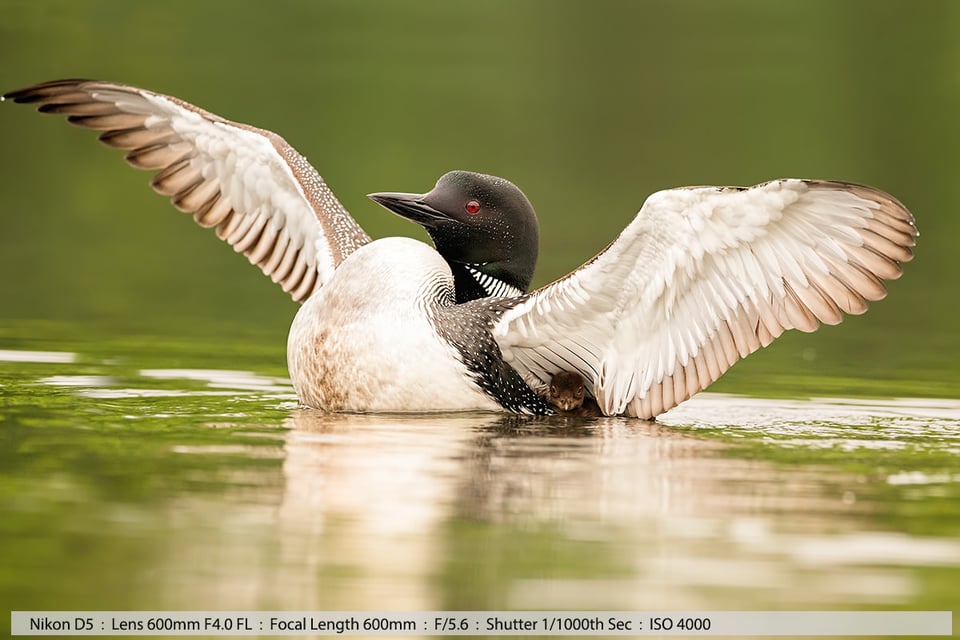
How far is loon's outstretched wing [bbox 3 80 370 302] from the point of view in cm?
1007

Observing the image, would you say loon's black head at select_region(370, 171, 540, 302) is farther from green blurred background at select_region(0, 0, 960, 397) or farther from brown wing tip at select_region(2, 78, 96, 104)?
brown wing tip at select_region(2, 78, 96, 104)

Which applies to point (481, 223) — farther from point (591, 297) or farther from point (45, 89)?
point (45, 89)

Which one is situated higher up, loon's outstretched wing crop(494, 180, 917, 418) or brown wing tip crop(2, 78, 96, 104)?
brown wing tip crop(2, 78, 96, 104)

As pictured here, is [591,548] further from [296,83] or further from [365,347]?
[296,83]

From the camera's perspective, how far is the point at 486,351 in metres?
8.76

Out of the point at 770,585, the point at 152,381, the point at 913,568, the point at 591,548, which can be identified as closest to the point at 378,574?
the point at 591,548

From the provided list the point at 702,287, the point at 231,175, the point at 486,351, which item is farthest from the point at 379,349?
the point at 231,175

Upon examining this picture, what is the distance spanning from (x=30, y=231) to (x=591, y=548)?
12.1m

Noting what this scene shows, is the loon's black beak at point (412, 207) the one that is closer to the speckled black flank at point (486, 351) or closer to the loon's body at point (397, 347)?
the loon's body at point (397, 347)

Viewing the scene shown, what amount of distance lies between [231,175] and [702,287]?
3232 millimetres

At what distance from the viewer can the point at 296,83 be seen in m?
30.4

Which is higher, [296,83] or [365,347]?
[296,83]

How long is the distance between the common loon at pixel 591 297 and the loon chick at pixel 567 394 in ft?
0.13

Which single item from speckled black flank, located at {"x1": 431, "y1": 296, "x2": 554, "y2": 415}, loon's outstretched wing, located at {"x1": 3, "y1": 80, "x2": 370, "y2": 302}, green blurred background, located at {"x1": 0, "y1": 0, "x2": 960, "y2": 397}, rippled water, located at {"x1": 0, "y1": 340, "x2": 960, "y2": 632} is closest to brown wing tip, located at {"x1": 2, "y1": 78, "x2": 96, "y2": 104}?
loon's outstretched wing, located at {"x1": 3, "y1": 80, "x2": 370, "y2": 302}
